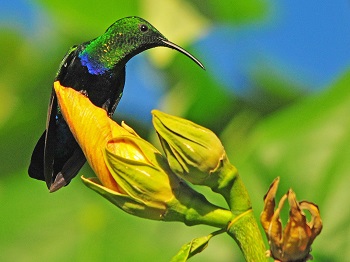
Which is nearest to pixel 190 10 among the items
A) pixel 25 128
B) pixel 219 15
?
pixel 219 15

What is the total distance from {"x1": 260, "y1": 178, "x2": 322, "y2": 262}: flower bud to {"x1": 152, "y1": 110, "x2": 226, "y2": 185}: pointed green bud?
0.37 feet

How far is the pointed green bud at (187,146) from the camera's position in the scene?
867 mm

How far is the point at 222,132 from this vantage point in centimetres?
188

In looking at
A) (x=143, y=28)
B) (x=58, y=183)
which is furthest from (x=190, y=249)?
(x=143, y=28)

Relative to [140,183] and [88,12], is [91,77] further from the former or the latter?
[88,12]

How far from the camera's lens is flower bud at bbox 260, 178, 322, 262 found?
0.78 m

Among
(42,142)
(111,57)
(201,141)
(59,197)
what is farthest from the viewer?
(59,197)

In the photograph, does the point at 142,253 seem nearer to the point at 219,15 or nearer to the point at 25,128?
the point at 25,128

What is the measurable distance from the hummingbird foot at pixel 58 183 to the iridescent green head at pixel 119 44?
31 cm

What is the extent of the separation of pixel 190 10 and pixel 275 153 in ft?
2.06

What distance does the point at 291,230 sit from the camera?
78 cm

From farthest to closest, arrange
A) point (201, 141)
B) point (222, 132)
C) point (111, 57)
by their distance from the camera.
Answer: point (222, 132), point (111, 57), point (201, 141)

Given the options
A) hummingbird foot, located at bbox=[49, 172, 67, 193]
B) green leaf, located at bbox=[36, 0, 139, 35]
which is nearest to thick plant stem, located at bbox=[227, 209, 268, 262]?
hummingbird foot, located at bbox=[49, 172, 67, 193]

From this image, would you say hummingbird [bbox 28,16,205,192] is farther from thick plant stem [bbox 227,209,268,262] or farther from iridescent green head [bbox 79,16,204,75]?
thick plant stem [bbox 227,209,268,262]
